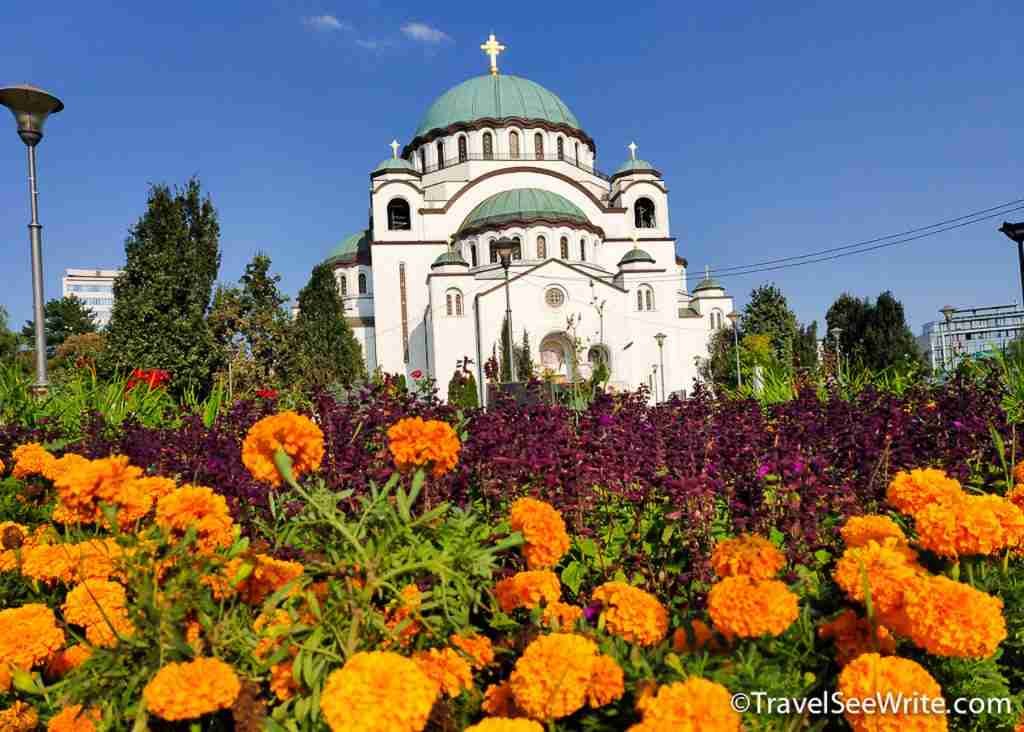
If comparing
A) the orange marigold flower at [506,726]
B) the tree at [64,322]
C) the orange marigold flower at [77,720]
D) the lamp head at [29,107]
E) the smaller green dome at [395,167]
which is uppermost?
the smaller green dome at [395,167]

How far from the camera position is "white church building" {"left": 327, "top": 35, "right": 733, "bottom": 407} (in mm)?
31719

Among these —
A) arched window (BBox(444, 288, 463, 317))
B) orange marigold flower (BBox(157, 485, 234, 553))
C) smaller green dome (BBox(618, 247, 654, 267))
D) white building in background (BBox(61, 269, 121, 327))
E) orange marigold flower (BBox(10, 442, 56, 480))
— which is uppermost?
white building in background (BBox(61, 269, 121, 327))

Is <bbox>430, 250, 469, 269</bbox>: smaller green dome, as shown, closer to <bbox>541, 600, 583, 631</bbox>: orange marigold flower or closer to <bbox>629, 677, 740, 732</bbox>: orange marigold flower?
<bbox>541, 600, 583, 631</bbox>: orange marigold flower

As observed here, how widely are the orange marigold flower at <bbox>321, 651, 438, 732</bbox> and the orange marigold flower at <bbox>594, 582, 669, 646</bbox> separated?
527 mm

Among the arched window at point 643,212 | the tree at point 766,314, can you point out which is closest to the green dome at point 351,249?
the arched window at point 643,212

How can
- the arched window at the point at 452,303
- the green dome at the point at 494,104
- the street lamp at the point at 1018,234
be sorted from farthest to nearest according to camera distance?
1. the green dome at the point at 494,104
2. the arched window at the point at 452,303
3. the street lamp at the point at 1018,234

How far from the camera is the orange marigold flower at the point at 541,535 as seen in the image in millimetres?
1629

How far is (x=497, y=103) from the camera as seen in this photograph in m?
38.8

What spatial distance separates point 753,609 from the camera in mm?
1229

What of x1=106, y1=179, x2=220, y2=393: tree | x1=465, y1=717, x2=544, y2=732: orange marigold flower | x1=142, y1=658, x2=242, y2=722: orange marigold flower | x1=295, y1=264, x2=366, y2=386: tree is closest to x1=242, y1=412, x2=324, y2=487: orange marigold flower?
x1=142, y1=658, x2=242, y2=722: orange marigold flower

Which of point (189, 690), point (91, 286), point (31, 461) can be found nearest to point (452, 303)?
point (31, 461)

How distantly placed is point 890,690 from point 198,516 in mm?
1475

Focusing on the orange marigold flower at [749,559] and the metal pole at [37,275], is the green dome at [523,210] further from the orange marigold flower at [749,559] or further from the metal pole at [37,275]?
the orange marigold flower at [749,559]

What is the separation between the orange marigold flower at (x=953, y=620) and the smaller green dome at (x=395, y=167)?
37.6 m
